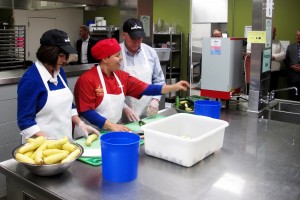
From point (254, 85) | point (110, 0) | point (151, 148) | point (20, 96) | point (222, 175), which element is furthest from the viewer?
point (110, 0)

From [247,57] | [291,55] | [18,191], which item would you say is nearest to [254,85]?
[247,57]

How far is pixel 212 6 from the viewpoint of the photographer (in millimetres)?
6875

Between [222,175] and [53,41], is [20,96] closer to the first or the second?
[53,41]

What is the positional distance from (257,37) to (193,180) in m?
1.56

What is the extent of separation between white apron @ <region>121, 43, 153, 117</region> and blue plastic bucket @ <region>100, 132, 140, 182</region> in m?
1.30

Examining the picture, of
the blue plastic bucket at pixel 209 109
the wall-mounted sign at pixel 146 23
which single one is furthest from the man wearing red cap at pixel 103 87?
the wall-mounted sign at pixel 146 23

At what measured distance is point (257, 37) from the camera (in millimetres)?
2506

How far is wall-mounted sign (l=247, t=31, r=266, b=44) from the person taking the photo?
2.48 meters

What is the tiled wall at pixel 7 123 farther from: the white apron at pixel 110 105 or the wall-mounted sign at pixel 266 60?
the wall-mounted sign at pixel 266 60

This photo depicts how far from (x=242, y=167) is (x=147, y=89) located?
1.02 meters

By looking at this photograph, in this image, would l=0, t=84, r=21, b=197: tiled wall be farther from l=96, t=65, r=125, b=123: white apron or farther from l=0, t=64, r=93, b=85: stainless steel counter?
l=96, t=65, r=125, b=123: white apron

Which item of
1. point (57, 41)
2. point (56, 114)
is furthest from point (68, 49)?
point (56, 114)

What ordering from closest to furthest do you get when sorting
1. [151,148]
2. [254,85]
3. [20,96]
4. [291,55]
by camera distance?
1. [151,148]
2. [20,96]
3. [254,85]
4. [291,55]

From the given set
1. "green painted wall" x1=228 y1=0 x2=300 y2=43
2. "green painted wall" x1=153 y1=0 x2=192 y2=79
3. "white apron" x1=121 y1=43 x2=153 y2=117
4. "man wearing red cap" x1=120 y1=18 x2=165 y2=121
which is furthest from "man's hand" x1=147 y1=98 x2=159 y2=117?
"green painted wall" x1=153 y1=0 x2=192 y2=79
